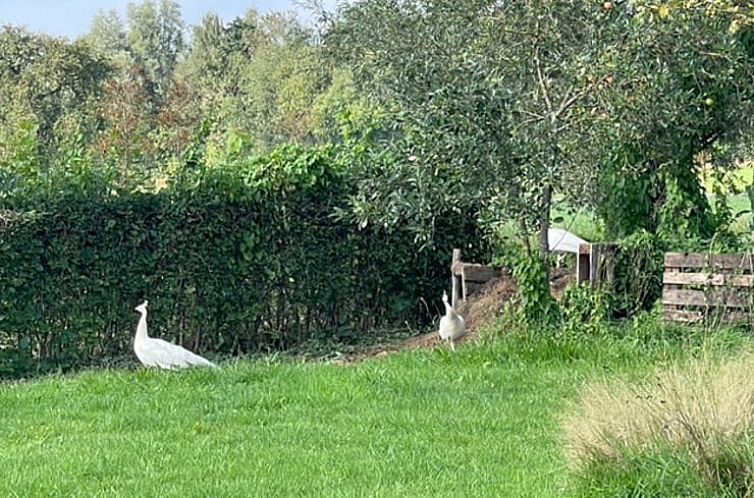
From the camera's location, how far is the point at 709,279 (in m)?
9.15

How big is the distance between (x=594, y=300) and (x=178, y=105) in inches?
870

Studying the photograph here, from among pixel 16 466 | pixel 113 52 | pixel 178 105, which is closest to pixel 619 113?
pixel 16 466

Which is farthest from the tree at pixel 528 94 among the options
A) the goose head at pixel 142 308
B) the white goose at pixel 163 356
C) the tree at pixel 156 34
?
the tree at pixel 156 34

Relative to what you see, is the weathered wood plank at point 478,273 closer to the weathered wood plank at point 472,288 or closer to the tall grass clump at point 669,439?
the weathered wood plank at point 472,288

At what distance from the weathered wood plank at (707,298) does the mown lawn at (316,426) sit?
0.86m

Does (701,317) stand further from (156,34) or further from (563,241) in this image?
(156,34)

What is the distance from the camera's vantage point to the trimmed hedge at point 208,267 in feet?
32.5

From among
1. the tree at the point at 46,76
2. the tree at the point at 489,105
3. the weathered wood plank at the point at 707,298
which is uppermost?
the tree at the point at 46,76

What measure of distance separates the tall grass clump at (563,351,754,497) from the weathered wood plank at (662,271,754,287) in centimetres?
445

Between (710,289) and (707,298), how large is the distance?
9cm

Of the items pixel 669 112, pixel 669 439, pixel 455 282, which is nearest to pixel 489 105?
pixel 669 112

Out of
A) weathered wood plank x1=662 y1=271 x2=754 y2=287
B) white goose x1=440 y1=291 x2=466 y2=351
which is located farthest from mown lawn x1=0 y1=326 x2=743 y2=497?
weathered wood plank x1=662 y1=271 x2=754 y2=287

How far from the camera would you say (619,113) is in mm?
8852

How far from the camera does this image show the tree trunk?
30.9 feet
